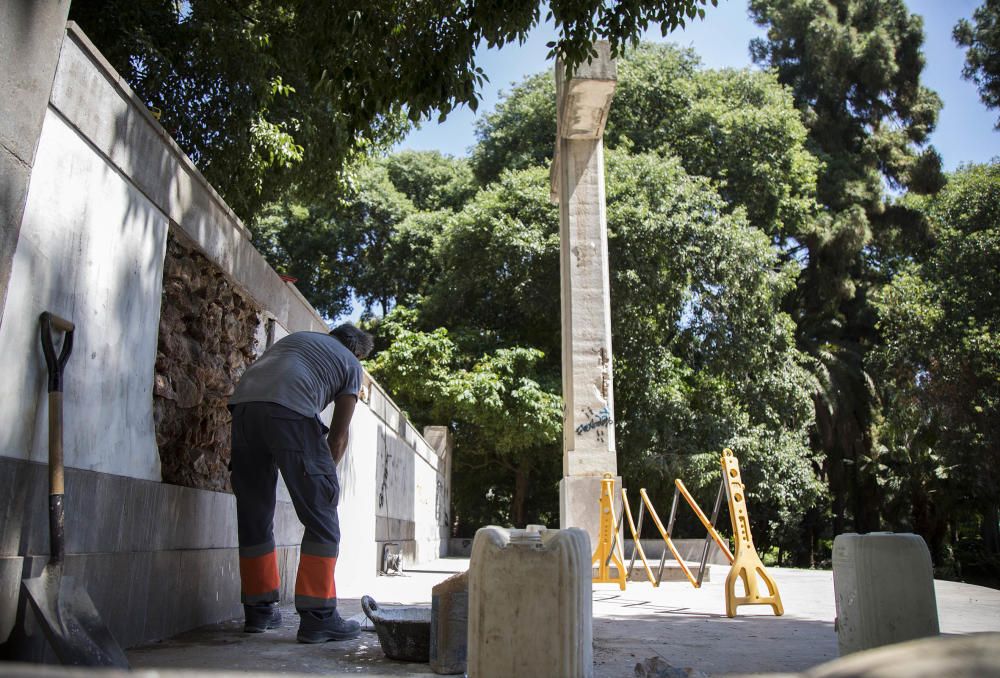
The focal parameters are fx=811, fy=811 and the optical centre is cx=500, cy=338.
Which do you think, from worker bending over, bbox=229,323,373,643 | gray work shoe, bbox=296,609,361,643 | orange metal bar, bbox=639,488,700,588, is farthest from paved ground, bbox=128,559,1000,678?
orange metal bar, bbox=639,488,700,588

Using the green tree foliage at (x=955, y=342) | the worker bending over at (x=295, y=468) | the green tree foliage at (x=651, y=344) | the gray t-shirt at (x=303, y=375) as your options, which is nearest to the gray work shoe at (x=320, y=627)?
the worker bending over at (x=295, y=468)

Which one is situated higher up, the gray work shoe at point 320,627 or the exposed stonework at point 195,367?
the exposed stonework at point 195,367

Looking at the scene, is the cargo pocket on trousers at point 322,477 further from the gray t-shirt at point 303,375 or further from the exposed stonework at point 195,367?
the exposed stonework at point 195,367

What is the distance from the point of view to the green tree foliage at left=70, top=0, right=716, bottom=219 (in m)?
5.58

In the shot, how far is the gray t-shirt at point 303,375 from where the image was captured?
13.0 feet

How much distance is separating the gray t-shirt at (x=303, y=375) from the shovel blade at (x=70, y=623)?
131cm

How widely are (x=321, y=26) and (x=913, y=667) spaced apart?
584 cm

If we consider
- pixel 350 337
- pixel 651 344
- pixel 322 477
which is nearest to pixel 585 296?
pixel 350 337

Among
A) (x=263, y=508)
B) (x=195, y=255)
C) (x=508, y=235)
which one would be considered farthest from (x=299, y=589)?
(x=508, y=235)

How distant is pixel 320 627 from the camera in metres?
3.80

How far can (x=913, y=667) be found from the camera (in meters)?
1.06

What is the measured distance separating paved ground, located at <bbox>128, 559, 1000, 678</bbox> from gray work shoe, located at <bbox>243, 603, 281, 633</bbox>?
67 millimetres

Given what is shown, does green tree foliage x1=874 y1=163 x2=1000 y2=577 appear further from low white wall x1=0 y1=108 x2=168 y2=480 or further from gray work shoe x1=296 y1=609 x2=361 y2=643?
low white wall x1=0 y1=108 x2=168 y2=480

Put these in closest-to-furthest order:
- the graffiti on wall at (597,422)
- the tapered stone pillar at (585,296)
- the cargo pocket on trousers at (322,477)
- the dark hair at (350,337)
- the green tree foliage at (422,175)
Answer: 1. the cargo pocket on trousers at (322,477)
2. the dark hair at (350,337)
3. the tapered stone pillar at (585,296)
4. the graffiti on wall at (597,422)
5. the green tree foliage at (422,175)
